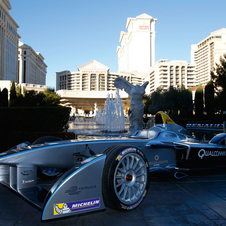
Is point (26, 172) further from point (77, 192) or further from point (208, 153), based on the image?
point (208, 153)

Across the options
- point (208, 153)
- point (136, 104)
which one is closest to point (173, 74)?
point (136, 104)

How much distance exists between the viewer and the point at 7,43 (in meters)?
91.4

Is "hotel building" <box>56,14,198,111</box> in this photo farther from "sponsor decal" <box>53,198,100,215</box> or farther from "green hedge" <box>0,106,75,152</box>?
"sponsor decal" <box>53,198,100,215</box>

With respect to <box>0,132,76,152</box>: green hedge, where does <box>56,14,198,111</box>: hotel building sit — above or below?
above

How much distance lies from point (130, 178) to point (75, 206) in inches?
30.8

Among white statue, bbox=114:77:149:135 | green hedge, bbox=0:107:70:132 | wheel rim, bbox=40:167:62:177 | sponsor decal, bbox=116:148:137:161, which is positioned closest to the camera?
sponsor decal, bbox=116:148:137:161

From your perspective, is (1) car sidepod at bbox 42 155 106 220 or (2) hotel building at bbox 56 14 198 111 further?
(2) hotel building at bbox 56 14 198 111

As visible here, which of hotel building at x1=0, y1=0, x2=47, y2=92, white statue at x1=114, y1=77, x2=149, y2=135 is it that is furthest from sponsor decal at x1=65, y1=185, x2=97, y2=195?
hotel building at x1=0, y1=0, x2=47, y2=92

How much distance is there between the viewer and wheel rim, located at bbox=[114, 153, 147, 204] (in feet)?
8.94

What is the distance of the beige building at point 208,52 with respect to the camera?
131075 millimetres

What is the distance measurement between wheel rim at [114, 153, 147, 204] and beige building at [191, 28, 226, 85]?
13293cm

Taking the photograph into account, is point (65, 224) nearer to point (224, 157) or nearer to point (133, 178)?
point (133, 178)

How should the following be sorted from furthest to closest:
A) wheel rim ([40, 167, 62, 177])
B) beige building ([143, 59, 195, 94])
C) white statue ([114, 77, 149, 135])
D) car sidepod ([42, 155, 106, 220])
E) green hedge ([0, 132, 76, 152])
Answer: beige building ([143, 59, 195, 94]) < white statue ([114, 77, 149, 135]) < green hedge ([0, 132, 76, 152]) < wheel rim ([40, 167, 62, 177]) < car sidepod ([42, 155, 106, 220])

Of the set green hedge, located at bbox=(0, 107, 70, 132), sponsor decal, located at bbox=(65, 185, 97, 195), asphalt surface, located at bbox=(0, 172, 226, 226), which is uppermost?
green hedge, located at bbox=(0, 107, 70, 132)
